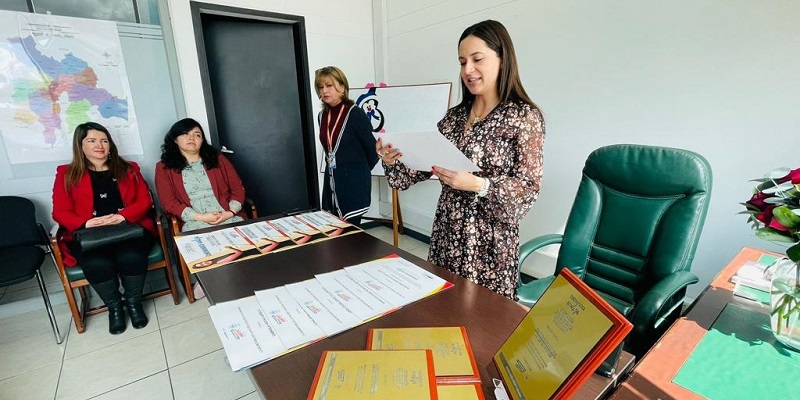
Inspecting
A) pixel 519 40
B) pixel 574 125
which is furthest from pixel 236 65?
pixel 574 125

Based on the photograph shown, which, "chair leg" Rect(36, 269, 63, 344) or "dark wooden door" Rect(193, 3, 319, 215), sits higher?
"dark wooden door" Rect(193, 3, 319, 215)

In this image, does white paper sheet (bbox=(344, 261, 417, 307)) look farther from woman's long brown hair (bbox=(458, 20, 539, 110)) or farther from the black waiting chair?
the black waiting chair

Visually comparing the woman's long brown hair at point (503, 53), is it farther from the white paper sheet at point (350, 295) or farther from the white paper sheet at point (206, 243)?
the white paper sheet at point (206, 243)

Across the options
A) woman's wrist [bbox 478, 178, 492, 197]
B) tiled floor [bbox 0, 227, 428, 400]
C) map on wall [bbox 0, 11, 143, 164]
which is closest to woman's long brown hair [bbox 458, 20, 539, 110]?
woman's wrist [bbox 478, 178, 492, 197]

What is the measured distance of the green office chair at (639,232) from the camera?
120 centimetres

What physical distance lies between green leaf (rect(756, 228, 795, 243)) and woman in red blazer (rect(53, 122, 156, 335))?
2929 mm

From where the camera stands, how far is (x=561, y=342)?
1.70ft

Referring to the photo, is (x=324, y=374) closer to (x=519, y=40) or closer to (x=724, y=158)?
(x=724, y=158)

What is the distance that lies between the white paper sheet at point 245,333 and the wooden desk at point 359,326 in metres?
0.03

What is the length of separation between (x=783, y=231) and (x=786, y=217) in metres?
0.05

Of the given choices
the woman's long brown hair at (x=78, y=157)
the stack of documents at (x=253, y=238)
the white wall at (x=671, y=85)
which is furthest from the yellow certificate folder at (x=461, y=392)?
the woman's long brown hair at (x=78, y=157)

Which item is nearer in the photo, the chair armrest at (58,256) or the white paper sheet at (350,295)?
the white paper sheet at (350,295)

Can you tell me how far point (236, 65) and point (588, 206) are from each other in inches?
118

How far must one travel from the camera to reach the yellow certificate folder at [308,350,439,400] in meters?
0.62
